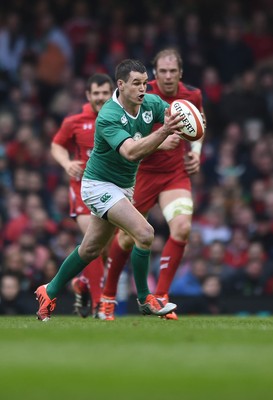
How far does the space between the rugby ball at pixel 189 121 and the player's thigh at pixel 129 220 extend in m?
0.70

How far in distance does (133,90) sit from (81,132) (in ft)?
7.42

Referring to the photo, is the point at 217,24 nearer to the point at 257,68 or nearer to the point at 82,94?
the point at 257,68

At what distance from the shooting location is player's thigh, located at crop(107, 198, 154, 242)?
372 inches

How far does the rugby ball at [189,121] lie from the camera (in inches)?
366

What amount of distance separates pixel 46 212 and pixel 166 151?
5.82 m

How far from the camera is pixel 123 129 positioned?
941 cm

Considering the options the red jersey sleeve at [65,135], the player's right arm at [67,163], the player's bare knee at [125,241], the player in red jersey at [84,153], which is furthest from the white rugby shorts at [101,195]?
the red jersey sleeve at [65,135]

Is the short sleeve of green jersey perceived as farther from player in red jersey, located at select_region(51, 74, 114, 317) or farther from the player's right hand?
player in red jersey, located at select_region(51, 74, 114, 317)

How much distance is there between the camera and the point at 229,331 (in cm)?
875

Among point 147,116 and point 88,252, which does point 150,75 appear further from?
point 88,252

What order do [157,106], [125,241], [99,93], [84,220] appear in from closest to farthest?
[157,106]
[125,241]
[99,93]
[84,220]

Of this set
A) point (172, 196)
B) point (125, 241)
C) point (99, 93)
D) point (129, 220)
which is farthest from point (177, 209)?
point (99, 93)

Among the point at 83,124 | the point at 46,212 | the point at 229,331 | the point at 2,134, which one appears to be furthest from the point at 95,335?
the point at 2,134

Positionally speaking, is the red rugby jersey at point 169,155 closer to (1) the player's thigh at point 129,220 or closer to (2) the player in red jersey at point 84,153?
(2) the player in red jersey at point 84,153
